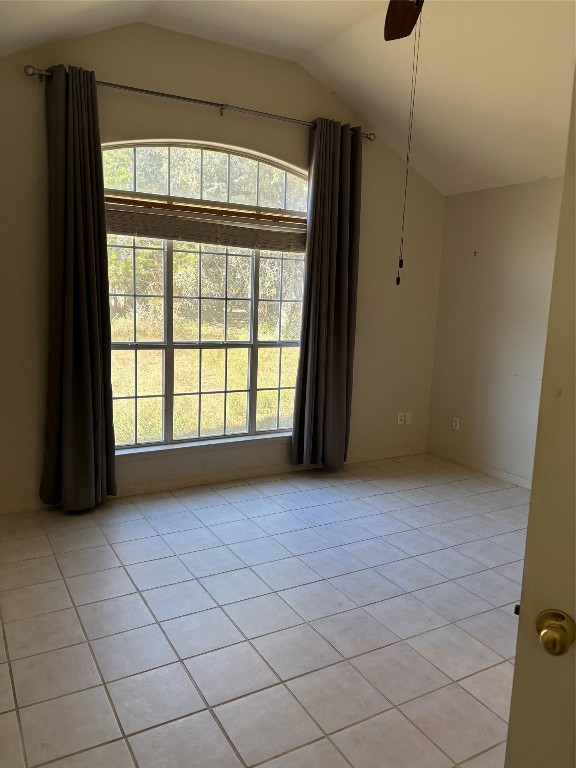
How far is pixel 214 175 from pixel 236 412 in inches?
71.0

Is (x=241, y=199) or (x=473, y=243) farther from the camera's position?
(x=473, y=243)

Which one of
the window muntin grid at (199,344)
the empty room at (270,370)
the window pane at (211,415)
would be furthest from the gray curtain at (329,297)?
the window pane at (211,415)

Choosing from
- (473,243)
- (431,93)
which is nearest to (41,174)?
(431,93)

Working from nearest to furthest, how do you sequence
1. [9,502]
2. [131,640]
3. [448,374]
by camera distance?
[131,640] < [9,502] < [448,374]

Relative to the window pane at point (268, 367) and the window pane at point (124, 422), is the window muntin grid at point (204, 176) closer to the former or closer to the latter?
the window pane at point (268, 367)

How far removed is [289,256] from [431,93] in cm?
154

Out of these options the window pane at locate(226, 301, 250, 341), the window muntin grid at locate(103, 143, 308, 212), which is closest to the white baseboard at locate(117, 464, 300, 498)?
the window pane at locate(226, 301, 250, 341)

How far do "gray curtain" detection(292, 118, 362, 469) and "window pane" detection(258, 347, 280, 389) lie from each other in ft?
0.89

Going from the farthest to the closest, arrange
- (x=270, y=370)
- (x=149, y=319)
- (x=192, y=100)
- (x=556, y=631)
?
(x=270, y=370) → (x=149, y=319) → (x=192, y=100) → (x=556, y=631)

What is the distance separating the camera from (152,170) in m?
3.97

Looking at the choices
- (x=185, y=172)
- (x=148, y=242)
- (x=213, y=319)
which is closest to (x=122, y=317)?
(x=148, y=242)

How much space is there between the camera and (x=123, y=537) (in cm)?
344

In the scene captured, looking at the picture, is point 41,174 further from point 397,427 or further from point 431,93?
point 397,427

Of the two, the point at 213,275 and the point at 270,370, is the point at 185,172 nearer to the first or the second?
the point at 213,275
